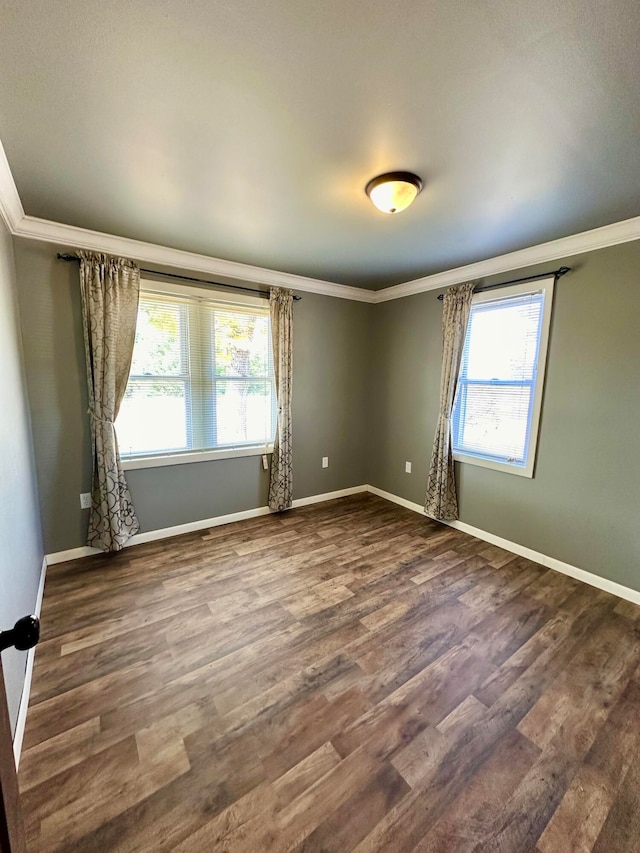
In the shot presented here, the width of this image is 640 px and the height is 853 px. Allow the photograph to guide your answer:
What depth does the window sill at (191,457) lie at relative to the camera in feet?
9.48

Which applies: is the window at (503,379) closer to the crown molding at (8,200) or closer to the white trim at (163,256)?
the white trim at (163,256)

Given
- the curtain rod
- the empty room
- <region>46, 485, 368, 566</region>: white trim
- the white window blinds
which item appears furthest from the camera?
the white window blinds

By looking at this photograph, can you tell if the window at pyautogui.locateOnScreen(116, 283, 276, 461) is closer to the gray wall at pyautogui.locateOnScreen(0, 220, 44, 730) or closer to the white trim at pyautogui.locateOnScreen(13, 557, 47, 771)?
the gray wall at pyautogui.locateOnScreen(0, 220, 44, 730)

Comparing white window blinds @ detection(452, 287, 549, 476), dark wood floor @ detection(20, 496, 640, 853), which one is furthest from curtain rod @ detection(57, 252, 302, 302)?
dark wood floor @ detection(20, 496, 640, 853)

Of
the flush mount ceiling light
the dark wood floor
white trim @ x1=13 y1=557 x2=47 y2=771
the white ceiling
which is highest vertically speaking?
the white ceiling

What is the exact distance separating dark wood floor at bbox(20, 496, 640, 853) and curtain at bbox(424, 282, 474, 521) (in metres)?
0.83

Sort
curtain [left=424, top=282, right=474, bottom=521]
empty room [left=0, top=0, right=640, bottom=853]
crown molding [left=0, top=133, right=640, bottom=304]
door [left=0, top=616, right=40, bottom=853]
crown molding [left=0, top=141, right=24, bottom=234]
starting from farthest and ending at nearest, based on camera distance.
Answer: curtain [left=424, top=282, right=474, bottom=521] → crown molding [left=0, top=133, right=640, bottom=304] → crown molding [left=0, top=141, right=24, bottom=234] → empty room [left=0, top=0, right=640, bottom=853] → door [left=0, top=616, right=40, bottom=853]

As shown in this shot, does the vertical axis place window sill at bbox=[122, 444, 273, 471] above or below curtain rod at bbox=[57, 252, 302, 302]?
below

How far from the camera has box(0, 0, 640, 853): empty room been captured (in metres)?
1.13

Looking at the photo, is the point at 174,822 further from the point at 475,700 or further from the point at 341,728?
the point at 475,700

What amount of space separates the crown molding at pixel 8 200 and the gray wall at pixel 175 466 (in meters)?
0.20

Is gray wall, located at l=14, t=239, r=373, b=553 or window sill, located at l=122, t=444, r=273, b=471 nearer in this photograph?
gray wall, located at l=14, t=239, r=373, b=553

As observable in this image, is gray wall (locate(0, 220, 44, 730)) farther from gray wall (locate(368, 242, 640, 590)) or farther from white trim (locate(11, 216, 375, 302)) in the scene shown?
gray wall (locate(368, 242, 640, 590))

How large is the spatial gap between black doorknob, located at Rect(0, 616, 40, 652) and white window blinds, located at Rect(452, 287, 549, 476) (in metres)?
3.17
